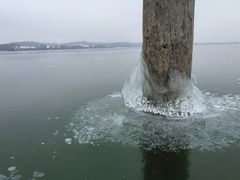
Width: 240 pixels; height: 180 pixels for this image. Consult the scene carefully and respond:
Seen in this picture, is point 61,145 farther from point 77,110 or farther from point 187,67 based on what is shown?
point 187,67

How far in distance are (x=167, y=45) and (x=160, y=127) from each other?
251cm

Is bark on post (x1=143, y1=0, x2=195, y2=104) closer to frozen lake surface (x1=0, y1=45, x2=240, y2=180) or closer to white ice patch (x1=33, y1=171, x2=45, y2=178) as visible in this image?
frozen lake surface (x1=0, y1=45, x2=240, y2=180)

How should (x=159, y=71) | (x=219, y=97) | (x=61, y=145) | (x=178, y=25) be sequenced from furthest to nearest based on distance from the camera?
(x=219, y=97), (x=159, y=71), (x=178, y=25), (x=61, y=145)

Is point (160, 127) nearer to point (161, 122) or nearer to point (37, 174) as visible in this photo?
point (161, 122)

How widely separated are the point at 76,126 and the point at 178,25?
13.7ft

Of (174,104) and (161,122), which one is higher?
(174,104)

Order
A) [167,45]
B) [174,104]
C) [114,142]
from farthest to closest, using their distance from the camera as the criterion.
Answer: [174,104], [167,45], [114,142]

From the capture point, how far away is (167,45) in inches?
259

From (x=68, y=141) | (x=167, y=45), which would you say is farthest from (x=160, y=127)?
(x=167, y=45)

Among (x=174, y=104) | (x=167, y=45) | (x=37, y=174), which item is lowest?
(x=37, y=174)

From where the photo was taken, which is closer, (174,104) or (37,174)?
(37,174)

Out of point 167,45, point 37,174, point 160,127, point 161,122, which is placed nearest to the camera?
point 37,174

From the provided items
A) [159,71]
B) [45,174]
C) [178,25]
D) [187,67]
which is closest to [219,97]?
[187,67]

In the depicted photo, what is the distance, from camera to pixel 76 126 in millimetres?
6000
